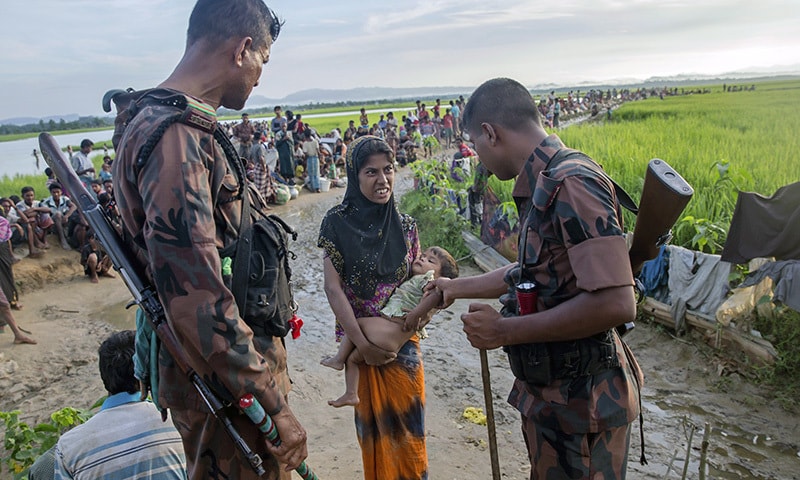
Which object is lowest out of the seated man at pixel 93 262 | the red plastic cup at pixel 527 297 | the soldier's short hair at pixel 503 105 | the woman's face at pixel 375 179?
the seated man at pixel 93 262

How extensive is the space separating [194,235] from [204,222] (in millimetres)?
49

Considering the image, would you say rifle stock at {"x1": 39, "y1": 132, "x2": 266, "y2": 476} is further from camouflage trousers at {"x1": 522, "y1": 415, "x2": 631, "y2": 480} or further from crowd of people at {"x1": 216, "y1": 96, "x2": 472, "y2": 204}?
crowd of people at {"x1": 216, "y1": 96, "x2": 472, "y2": 204}

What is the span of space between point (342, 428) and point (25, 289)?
20.5 feet

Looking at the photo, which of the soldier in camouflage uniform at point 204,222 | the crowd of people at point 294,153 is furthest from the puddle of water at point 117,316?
the soldier in camouflage uniform at point 204,222

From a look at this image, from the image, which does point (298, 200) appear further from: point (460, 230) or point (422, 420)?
point (422, 420)

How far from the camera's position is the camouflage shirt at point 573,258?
60.7 inches

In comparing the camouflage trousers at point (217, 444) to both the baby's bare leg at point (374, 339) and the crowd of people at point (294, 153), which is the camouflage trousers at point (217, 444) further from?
the crowd of people at point (294, 153)

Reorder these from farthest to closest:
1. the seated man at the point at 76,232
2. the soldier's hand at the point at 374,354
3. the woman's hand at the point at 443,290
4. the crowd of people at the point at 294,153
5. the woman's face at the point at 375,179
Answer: the crowd of people at the point at 294,153 < the seated man at the point at 76,232 < the woman's face at the point at 375,179 < the soldier's hand at the point at 374,354 < the woman's hand at the point at 443,290

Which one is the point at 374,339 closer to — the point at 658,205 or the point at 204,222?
the point at 204,222

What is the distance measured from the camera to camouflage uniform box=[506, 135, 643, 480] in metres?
1.56

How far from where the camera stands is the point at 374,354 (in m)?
2.48

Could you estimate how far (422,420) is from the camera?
8.43 feet

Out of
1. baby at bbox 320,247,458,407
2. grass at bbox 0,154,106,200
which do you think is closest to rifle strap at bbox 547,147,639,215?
baby at bbox 320,247,458,407

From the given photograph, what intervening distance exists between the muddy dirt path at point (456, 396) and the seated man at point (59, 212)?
6.01 ft
